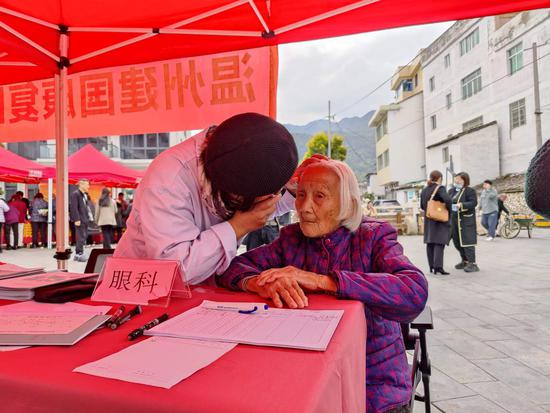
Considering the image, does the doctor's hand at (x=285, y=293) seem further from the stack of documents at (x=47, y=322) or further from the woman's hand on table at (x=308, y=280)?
the stack of documents at (x=47, y=322)

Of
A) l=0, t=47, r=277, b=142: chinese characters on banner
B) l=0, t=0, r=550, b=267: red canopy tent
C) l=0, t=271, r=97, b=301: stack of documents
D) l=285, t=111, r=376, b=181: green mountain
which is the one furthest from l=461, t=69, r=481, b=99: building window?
l=285, t=111, r=376, b=181: green mountain

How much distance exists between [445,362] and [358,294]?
7.09 feet

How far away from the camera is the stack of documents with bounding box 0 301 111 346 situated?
0.79m

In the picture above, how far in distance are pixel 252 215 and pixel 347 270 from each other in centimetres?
41

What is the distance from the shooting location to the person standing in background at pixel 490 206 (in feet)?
34.3

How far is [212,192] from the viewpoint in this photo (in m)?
1.23

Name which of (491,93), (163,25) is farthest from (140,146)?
(163,25)

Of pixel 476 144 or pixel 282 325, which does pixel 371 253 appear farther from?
pixel 476 144

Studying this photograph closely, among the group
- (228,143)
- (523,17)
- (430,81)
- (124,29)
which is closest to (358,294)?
(228,143)

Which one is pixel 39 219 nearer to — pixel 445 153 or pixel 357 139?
pixel 445 153

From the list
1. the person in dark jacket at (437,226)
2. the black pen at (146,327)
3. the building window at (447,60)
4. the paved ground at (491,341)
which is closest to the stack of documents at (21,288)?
the black pen at (146,327)

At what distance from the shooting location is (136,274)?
47.6 inches

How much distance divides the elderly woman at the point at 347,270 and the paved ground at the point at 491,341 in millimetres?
1222

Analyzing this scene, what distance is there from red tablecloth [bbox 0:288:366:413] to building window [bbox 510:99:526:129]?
19.2 m
